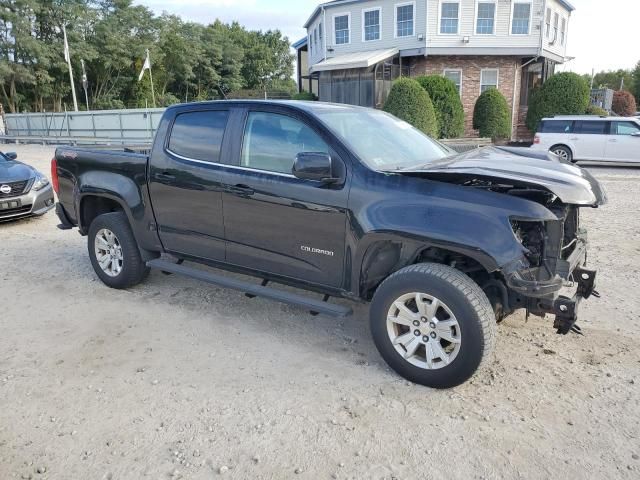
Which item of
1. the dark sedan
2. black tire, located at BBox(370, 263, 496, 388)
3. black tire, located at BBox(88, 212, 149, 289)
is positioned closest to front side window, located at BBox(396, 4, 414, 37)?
the dark sedan

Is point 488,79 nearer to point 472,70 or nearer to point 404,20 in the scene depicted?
point 472,70

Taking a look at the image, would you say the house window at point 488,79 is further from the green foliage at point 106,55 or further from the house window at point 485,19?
the green foliage at point 106,55

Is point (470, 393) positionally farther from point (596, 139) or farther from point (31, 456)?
point (596, 139)

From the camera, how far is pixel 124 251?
5.03 metres

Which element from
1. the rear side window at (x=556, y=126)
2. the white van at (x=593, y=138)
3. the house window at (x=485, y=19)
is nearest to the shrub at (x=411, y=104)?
the rear side window at (x=556, y=126)

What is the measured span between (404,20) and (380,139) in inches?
933

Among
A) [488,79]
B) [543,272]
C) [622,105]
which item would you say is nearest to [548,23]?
[488,79]

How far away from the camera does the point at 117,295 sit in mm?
5094

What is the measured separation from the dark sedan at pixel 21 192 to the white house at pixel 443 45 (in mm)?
17796

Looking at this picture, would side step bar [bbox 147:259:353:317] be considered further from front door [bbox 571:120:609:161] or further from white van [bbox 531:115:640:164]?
front door [bbox 571:120:609:161]

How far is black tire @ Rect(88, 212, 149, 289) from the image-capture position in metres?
5.01

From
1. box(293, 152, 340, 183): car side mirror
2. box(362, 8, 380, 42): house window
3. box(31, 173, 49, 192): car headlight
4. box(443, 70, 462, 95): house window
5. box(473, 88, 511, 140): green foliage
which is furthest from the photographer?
box(362, 8, 380, 42): house window

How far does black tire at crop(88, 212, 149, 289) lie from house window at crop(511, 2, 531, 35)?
24.8m

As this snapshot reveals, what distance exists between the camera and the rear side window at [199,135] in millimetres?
4324
